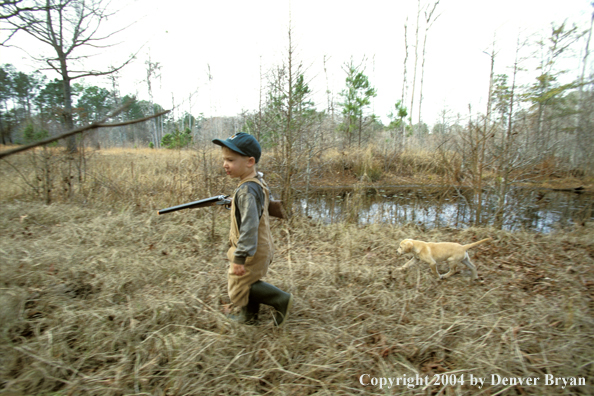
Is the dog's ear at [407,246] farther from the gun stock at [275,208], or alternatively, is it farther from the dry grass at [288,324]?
the gun stock at [275,208]

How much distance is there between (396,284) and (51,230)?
16.7 ft

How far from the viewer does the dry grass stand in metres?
1.91

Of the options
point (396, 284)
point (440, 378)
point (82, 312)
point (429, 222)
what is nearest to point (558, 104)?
point (429, 222)

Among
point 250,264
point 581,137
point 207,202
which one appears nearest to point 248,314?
point 250,264

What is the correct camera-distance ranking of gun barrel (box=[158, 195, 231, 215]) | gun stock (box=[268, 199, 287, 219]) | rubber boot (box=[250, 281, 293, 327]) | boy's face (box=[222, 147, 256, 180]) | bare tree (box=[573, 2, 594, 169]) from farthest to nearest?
bare tree (box=[573, 2, 594, 169])
gun barrel (box=[158, 195, 231, 215])
gun stock (box=[268, 199, 287, 219])
rubber boot (box=[250, 281, 293, 327])
boy's face (box=[222, 147, 256, 180])

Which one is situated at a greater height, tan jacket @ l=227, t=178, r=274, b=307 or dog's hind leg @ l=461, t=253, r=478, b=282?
tan jacket @ l=227, t=178, r=274, b=307

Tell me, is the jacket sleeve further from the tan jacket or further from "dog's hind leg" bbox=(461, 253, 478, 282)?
"dog's hind leg" bbox=(461, 253, 478, 282)

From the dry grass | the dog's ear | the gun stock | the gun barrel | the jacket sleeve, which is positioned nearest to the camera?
the dry grass

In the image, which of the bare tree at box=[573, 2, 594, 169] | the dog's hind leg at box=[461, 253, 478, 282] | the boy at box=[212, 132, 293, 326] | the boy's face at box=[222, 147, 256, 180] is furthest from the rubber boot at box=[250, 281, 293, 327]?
the bare tree at box=[573, 2, 594, 169]

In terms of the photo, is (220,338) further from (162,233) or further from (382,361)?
(162,233)

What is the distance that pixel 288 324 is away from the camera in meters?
2.47

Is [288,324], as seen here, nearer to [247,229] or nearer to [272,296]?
[272,296]

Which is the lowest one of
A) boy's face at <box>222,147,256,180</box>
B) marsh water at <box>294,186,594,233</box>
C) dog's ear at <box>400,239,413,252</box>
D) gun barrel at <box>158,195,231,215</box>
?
marsh water at <box>294,186,594,233</box>

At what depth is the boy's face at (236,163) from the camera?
2.16 metres
